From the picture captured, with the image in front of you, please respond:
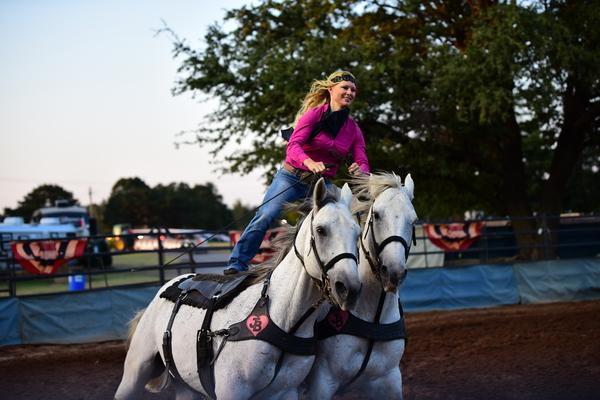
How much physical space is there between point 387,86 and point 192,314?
49.8 feet

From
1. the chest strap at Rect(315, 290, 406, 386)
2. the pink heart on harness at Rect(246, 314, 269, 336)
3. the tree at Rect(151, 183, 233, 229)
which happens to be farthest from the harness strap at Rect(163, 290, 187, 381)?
the tree at Rect(151, 183, 233, 229)

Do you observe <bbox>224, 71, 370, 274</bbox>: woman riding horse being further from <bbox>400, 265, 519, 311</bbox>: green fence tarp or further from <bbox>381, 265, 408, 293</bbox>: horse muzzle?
<bbox>400, 265, 519, 311</bbox>: green fence tarp

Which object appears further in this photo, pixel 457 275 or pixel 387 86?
pixel 387 86

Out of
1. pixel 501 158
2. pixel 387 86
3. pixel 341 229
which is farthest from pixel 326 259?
pixel 501 158

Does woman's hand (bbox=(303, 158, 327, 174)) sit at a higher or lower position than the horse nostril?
higher

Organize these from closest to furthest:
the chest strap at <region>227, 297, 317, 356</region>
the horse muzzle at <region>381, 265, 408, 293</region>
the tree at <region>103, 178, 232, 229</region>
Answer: the chest strap at <region>227, 297, 317, 356</region>
the horse muzzle at <region>381, 265, 408, 293</region>
the tree at <region>103, 178, 232, 229</region>

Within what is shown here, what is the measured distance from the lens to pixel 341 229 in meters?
4.23

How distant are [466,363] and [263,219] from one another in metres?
4.75

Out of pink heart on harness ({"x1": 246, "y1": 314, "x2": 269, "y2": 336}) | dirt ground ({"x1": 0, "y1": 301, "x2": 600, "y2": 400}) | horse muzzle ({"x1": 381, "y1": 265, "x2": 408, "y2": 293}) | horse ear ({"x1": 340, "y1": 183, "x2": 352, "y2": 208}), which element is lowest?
dirt ground ({"x1": 0, "y1": 301, "x2": 600, "y2": 400})

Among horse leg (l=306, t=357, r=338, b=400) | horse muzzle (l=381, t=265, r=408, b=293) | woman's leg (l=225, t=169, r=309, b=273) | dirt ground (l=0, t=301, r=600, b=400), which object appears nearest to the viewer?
horse muzzle (l=381, t=265, r=408, b=293)

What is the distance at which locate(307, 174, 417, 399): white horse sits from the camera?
483 cm

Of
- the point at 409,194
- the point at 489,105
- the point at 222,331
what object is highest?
the point at 489,105

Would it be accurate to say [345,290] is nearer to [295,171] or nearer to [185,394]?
[295,171]

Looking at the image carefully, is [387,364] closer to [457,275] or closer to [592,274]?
[457,275]
